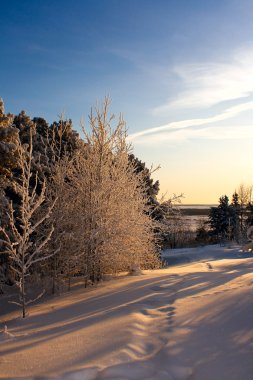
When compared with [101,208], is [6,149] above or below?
above

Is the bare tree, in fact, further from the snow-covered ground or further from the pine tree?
the pine tree

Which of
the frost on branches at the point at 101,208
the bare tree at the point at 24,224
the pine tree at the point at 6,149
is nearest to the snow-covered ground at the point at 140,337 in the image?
the bare tree at the point at 24,224

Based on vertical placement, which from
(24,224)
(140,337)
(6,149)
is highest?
(6,149)

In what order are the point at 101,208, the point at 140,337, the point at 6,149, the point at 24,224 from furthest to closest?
the point at 6,149 → the point at 101,208 → the point at 24,224 → the point at 140,337

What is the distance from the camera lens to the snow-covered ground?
12.6 ft

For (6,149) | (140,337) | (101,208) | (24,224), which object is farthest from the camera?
(6,149)

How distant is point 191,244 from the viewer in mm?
48562

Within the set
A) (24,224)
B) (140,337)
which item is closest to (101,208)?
(24,224)

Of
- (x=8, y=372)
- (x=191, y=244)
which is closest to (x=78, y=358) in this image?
(x=8, y=372)

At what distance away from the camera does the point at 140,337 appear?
15.9 ft

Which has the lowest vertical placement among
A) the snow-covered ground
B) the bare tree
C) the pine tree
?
the snow-covered ground

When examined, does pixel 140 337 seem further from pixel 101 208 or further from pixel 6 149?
pixel 6 149

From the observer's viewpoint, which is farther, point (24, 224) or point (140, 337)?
point (24, 224)

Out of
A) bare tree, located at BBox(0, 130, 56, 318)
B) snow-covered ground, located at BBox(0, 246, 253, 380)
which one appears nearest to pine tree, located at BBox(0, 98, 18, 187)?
bare tree, located at BBox(0, 130, 56, 318)
